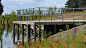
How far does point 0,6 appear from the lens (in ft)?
123

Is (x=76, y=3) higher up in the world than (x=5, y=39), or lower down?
higher up

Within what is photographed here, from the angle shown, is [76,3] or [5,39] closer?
[5,39]

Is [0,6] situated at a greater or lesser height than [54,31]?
greater

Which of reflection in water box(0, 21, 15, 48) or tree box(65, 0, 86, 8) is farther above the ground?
tree box(65, 0, 86, 8)

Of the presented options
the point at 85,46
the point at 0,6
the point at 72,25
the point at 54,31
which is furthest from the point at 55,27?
the point at 0,6

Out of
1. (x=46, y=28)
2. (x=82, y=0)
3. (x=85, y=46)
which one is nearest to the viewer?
(x=85, y=46)

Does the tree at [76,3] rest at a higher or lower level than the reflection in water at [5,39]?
higher

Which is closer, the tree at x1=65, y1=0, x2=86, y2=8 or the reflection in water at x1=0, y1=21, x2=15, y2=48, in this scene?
the reflection in water at x1=0, y1=21, x2=15, y2=48

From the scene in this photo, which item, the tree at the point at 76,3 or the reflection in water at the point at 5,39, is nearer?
the reflection in water at the point at 5,39

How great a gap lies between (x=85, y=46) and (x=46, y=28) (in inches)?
263

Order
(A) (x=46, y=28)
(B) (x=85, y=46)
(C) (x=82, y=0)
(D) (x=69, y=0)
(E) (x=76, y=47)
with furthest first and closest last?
(D) (x=69, y=0) → (C) (x=82, y=0) → (A) (x=46, y=28) → (B) (x=85, y=46) → (E) (x=76, y=47)

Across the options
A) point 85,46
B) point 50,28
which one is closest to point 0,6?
point 50,28

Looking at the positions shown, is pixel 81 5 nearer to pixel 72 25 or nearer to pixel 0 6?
pixel 0 6

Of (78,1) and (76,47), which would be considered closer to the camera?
(76,47)
